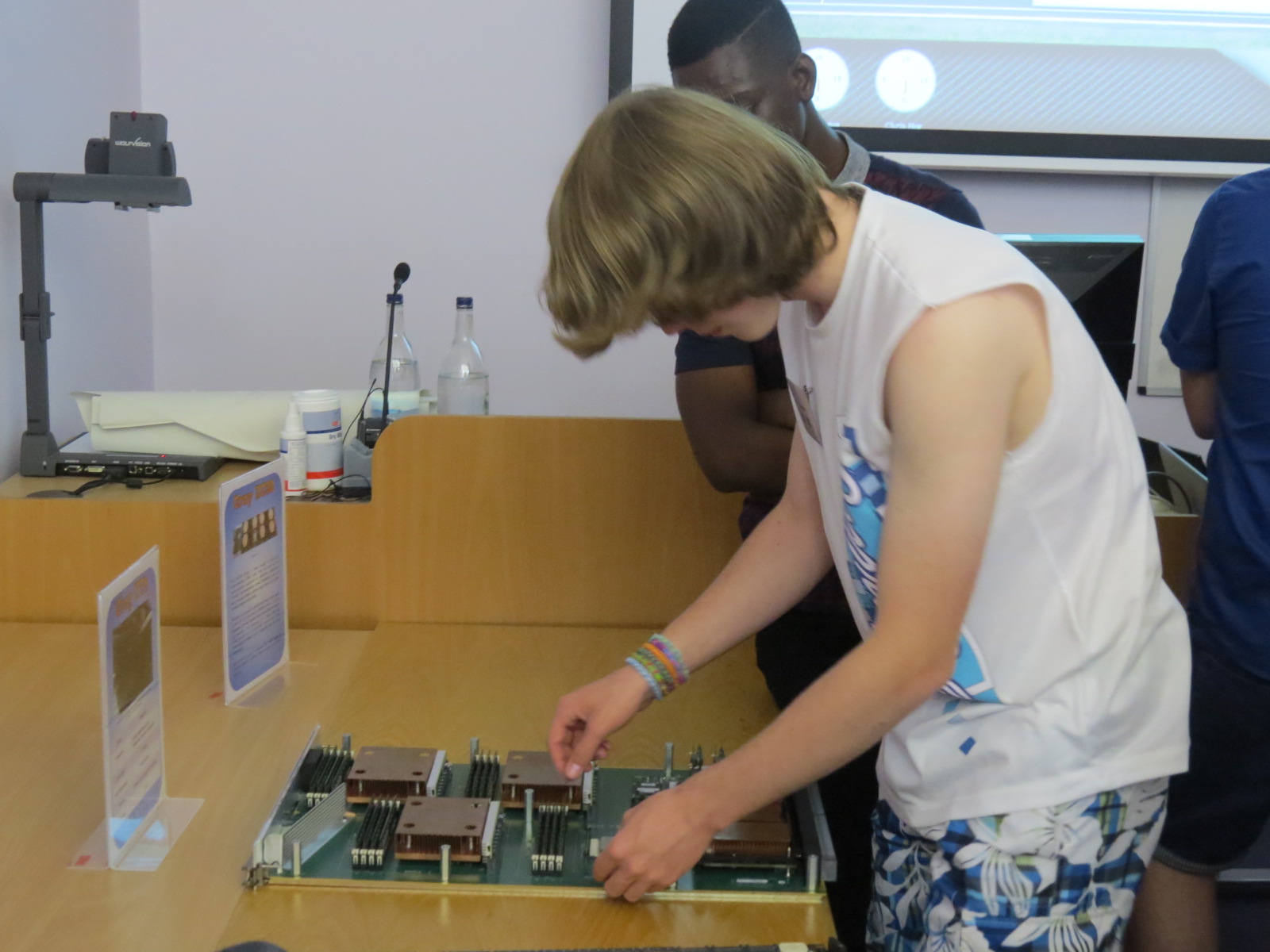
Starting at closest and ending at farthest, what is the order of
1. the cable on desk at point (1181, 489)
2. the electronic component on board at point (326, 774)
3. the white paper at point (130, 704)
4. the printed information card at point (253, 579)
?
the white paper at point (130, 704), the electronic component on board at point (326, 774), the printed information card at point (253, 579), the cable on desk at point (1181, 489)

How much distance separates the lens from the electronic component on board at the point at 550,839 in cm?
98

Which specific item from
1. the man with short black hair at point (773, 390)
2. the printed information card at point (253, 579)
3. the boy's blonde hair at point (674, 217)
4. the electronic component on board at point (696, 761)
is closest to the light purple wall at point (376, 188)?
the man with short black hair at point (773, 390)

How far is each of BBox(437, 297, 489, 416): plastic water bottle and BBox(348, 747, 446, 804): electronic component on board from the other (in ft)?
2.99

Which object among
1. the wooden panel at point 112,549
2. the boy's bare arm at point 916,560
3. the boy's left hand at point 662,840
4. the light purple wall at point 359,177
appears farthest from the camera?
the light purple wall at point 359,177

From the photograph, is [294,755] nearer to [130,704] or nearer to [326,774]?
[326,774]

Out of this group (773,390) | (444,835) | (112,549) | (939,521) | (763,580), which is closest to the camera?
(939,521)

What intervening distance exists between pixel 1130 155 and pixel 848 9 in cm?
71

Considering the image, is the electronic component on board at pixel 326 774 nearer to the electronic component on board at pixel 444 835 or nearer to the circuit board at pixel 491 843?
the circuit board at pixel 491 843

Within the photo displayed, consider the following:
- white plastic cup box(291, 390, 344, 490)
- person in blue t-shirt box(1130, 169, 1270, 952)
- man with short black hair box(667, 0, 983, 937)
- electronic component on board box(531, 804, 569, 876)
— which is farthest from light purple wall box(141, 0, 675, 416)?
electronic component on board box(531, 804, 569, 876)

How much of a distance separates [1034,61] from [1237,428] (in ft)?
4.88

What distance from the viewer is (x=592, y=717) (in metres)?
1.04

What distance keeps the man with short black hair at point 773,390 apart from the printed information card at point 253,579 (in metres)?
0.51

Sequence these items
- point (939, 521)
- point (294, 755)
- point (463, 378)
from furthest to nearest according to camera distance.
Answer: point (463, 378)
point (294, 755)
point (939, 521)

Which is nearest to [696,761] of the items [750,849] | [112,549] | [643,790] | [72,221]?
[643,790]
